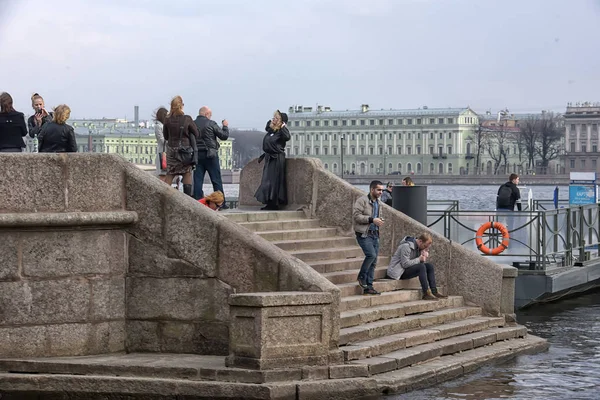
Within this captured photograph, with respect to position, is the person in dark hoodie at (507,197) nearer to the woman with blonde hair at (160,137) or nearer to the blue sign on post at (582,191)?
the blue sign on post at (582,191)

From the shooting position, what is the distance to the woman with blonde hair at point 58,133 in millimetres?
12773

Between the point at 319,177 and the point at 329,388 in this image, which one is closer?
the point at 329,388

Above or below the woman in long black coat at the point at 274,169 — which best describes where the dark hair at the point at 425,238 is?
below

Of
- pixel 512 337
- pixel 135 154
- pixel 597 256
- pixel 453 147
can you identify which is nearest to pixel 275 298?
pixel 512 337

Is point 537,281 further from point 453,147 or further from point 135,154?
point 453,147

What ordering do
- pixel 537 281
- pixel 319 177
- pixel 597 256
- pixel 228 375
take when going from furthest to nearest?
pixel 597 256, pixel 537 281, pixel 319 177, pixel 228 375

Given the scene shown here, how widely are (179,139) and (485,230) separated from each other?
20.0ft

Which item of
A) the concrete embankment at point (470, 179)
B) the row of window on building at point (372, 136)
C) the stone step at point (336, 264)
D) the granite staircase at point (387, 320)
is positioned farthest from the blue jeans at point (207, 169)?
the row of window on building at point (372, 136)

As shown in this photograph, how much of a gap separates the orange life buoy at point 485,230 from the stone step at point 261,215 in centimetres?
448

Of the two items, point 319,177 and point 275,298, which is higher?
point 319,177

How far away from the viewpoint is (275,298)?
10.6 meters

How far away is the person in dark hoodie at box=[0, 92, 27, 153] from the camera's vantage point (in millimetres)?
14125

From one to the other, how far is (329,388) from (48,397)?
256cm

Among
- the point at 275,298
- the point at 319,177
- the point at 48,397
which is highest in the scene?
the point at 319,177
